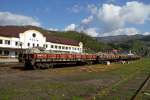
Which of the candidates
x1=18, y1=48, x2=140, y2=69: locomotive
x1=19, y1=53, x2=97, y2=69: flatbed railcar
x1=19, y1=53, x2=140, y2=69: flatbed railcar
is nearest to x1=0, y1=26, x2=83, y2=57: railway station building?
x1=19, y1=53, x2=140, y2=69: flatbed railcar

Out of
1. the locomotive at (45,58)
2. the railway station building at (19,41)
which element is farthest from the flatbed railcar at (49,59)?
the railway station building at (19,41)

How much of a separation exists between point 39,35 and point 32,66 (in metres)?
40.8

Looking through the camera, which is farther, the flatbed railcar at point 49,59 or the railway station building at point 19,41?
the railway station building at point 19,41

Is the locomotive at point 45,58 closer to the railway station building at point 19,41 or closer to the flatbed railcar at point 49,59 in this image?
the flatbed railcar at point 49,59

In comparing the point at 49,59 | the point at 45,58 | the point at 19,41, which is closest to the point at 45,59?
the point at 45,58

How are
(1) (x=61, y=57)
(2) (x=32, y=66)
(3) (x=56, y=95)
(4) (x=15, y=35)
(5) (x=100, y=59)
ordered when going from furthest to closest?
(4) (x=15, y=35) < (5) (x=100, y=59) < (1) (x=61, y=57) < (2) (x=32, y=66) < (3) (x=56, y=95)

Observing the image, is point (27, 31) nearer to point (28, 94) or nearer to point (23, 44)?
point (23, 44)

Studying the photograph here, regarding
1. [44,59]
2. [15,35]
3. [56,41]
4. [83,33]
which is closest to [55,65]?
[44,59]

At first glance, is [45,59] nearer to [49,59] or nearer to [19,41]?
[49,59]

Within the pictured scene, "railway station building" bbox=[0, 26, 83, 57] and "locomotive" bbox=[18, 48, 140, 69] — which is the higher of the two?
"railway station building" bbox=[0, 26, 83, 57]

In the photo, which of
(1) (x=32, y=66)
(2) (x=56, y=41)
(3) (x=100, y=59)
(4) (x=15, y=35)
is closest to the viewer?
(1) (x=32, y=66)

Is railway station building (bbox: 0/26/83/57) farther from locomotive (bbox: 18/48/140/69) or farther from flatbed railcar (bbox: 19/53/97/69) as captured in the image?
flatbed railcar (bbox: 19/53/97/69)

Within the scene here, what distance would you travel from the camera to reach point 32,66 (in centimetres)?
3694

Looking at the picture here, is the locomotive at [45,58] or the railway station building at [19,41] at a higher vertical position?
the railway station building at [19,41]
